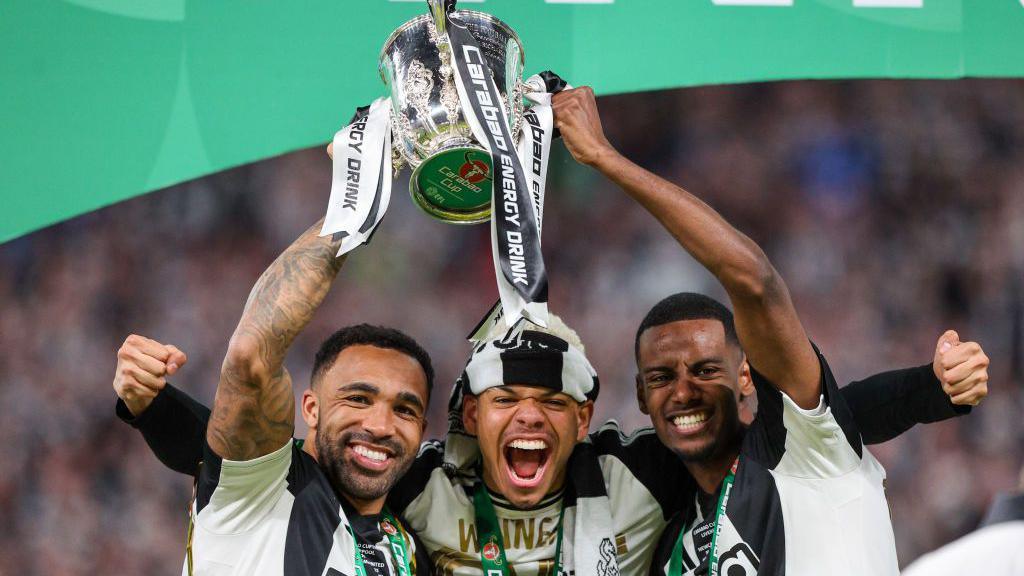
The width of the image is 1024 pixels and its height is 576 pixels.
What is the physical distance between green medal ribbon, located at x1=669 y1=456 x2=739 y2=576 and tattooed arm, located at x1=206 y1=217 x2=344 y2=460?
102 centimetres

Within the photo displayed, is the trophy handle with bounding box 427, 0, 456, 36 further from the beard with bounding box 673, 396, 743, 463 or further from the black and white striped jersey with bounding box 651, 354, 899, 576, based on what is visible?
the beard with bounding box 673, 396, 743, 463

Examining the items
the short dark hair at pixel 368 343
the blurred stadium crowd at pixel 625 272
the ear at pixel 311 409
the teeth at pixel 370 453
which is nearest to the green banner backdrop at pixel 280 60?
the blurred stadium crowd at pixel 625 272

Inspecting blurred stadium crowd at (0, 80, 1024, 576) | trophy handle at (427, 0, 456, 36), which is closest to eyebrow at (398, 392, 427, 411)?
trophy handle at (427, 0, 456, 36)

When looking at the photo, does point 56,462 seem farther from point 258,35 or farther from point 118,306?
point 258,35

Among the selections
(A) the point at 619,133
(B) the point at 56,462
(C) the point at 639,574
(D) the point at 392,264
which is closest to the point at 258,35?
(D) the point at 392,264

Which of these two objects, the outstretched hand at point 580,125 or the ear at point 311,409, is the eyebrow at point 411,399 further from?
the outstretched hand at point 580,125

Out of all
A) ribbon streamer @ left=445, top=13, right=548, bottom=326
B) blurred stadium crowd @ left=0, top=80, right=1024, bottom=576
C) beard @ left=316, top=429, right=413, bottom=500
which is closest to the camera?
ribbon streamer @ left=445, top=13, right=548, bottom=326

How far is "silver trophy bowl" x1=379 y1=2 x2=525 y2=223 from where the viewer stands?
7.29ft

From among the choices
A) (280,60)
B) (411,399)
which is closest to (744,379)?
(411,399)

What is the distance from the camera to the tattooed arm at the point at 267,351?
2.35m

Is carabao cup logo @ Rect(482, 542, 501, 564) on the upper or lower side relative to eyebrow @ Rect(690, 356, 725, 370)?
lower

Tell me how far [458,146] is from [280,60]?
58.1 inches

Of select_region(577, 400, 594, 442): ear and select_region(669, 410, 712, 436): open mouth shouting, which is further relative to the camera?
select_region(577, 400, 594, 442): ear

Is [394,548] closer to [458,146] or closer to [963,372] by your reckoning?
[458,146]
